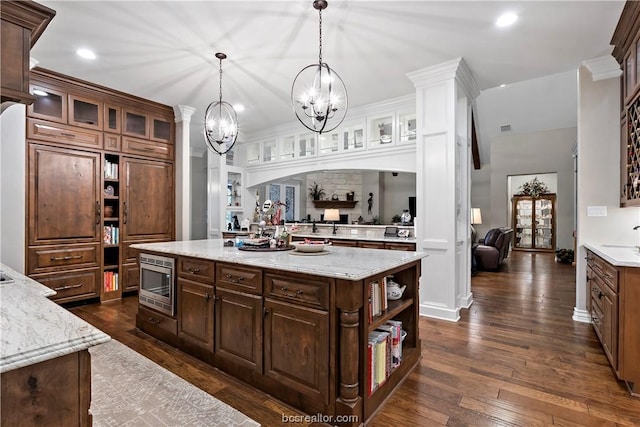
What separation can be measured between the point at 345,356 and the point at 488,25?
9.86ft

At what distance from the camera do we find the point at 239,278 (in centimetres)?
221

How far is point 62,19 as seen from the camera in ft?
9.16

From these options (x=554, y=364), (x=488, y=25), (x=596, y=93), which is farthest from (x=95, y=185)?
(x=596, y=93)

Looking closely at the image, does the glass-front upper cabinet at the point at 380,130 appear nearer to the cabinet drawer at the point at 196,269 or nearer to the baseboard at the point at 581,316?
the baseboard at the point at 581,316

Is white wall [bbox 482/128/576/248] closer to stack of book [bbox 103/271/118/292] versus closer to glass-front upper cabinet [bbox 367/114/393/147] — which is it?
glass-front upper cabinet [bbox 367/114/393/147]

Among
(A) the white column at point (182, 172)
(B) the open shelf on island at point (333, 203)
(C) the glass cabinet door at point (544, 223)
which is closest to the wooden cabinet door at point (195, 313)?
(A) the white column at point (182, 172)

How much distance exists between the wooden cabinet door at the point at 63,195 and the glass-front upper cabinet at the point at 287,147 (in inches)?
116

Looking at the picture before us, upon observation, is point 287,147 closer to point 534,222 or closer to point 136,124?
point 136,124

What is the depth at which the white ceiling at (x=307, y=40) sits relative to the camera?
2629 mm

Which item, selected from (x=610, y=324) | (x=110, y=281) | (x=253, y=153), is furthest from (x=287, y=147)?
(x=610, y=324)

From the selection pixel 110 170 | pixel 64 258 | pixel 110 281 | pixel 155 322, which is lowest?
pixel 155 322

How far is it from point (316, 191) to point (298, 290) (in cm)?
810

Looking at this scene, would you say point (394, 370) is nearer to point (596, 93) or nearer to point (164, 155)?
point (596, 93)

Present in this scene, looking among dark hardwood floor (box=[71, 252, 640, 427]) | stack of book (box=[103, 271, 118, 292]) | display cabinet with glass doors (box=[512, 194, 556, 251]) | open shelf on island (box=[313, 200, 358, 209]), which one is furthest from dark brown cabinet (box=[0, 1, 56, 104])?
display cabinet with glass doors (box=[512, 194, 556, 251])
